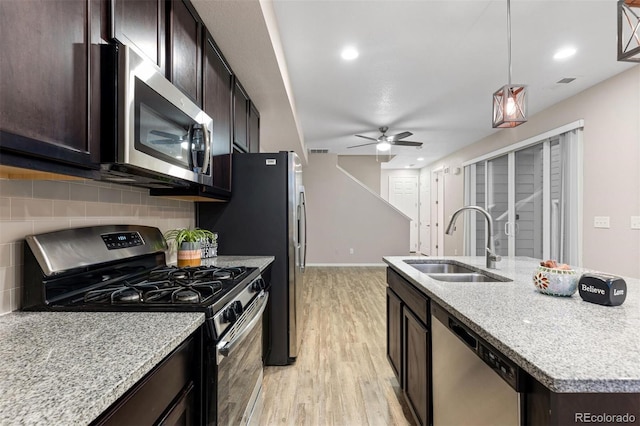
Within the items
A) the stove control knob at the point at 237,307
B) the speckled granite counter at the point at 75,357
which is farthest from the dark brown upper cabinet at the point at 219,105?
the speckled granite counter at the point at 75,357

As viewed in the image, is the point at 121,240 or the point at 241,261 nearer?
the point at 121,240

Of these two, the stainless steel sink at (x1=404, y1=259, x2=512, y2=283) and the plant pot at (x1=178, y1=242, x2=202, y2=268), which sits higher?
the plant pot at (x1=178, y1=242, x2=202, y2=268)

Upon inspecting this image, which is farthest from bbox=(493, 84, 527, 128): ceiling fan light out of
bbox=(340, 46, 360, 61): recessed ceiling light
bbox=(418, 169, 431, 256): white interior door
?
bbox=(418, 169, 431, 256): white interior door

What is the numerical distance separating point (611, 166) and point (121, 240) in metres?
4.47

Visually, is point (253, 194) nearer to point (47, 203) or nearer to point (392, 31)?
point (47, 203)

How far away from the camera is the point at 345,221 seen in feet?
23.9

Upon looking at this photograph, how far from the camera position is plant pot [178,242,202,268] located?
1.89 meters

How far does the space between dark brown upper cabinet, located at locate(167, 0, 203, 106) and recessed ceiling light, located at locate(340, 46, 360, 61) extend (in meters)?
1.39

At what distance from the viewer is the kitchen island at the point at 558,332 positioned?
672 millimetres

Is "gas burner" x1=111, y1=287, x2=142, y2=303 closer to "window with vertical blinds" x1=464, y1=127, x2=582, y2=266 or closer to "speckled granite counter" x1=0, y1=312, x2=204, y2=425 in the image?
"speckled granite counter" x1=0, y1=312, x2=204, y2=425

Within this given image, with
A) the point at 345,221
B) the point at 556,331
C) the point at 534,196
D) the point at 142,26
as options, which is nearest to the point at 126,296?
the point at 142,26

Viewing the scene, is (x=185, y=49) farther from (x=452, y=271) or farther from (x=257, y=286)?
(x=452, y=271)

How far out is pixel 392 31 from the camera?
2531mm

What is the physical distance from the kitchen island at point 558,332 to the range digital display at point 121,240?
1.45m
